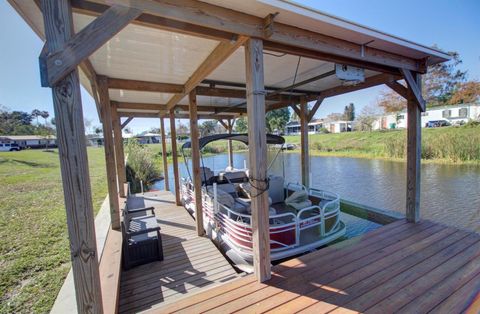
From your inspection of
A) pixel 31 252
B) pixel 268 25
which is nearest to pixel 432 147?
pixel 268 25

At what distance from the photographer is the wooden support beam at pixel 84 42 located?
1.28 meters

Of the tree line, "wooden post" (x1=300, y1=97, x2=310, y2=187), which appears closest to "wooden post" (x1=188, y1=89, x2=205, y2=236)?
"wooden post" (x1=300, y1=97, x2=310, y2=187)

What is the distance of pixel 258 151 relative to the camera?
2.07m

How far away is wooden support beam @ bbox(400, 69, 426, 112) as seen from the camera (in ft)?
10.00

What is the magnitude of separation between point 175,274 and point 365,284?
2301mm

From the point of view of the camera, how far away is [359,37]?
2365 millimetres

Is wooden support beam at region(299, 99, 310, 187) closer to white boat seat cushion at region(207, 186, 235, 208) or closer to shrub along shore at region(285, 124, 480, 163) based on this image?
white boat seat cushion at region(207, 186, 235, 208)

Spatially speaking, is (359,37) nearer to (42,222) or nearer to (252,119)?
(252,119)

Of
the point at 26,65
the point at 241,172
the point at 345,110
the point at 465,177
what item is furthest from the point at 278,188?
the point at 345,110

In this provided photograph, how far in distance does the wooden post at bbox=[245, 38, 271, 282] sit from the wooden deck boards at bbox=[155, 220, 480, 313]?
291mm

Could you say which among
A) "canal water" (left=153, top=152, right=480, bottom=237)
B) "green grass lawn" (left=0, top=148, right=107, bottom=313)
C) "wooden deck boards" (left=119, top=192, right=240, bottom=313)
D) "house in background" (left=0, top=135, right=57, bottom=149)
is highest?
"house in background" (left=0, top=135, right=57, bottom=149)

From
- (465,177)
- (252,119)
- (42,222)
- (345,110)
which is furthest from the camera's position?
(345,110)

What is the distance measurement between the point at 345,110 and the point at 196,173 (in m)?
52.3

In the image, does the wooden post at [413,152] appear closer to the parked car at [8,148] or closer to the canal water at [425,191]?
the canal water at [425,191]
